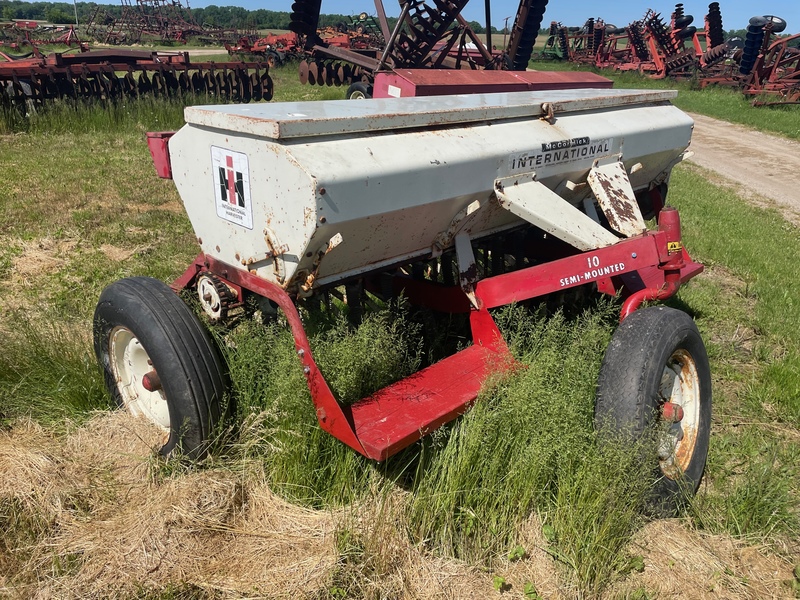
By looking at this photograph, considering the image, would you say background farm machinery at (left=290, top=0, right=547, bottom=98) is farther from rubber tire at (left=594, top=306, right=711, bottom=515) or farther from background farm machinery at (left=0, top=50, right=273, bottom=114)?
rubber tire at (left=594, top=306, right=711, bottom=515)

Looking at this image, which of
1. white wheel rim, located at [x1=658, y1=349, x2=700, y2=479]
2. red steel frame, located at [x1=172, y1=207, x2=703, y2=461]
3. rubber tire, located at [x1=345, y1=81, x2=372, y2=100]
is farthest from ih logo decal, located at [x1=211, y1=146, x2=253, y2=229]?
rubber tire, located at [x1=345, y1=81, x2=372, y2=100]

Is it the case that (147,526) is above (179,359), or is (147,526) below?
below

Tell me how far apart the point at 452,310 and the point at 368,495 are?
3.71ft

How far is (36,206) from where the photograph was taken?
6.47m

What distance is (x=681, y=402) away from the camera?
293 centimetres

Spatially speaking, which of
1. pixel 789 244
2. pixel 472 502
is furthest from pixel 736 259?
pixel 472 502

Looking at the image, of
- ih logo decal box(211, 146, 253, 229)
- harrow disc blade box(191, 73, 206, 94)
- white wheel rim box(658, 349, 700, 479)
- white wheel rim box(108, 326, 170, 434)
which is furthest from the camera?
harrow disc blade box(191, 73, 206, 94)

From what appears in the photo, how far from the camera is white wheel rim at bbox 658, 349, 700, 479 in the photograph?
2744mm

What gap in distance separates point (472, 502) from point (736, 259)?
4.42m

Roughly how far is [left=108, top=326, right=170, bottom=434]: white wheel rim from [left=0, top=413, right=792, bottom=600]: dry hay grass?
0.28 metres

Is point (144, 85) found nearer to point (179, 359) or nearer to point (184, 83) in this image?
point (184, 83)

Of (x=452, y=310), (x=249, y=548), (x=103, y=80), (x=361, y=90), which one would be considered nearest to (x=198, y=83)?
(x=103, y=80)

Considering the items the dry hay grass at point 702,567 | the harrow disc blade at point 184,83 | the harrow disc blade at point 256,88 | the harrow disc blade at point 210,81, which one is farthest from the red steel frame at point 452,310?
the harrow disc blade at point 256,88

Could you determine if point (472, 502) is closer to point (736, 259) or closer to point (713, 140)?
point (736, 259)
